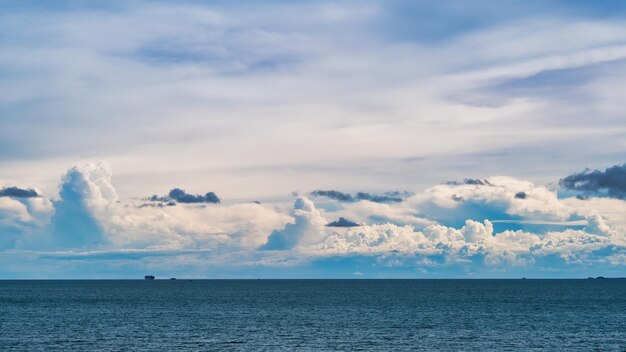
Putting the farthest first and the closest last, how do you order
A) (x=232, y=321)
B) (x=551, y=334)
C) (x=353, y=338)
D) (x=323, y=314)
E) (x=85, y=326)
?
(x=323, y=314)
(x=232, y=321)
(x=85, y=326)
(x=551, y=334)
(x=353, y=338)

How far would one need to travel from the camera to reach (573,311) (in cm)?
18500

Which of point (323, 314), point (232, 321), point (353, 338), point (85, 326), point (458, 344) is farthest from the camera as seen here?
point (323, 314)

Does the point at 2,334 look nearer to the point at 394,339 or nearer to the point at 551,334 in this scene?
the point at 394,339

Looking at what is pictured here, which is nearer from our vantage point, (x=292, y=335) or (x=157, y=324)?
(x=292, y=335)

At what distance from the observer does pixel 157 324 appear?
142500 mm

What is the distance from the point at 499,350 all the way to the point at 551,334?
2605 centimetres

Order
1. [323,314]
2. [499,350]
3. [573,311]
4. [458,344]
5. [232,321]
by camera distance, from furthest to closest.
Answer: [573,311]
[323,314]
[232,321]
[458,344]
[499,350]

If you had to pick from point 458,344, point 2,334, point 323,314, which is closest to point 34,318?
point 2,334

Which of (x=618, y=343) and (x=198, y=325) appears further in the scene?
(x=198, y=325)

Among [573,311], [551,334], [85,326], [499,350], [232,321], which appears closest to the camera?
[499,350]

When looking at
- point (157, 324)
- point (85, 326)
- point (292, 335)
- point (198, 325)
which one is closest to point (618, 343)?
point (292, 335)

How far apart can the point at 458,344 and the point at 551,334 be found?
77.8 feet

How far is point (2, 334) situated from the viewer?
4791 inches

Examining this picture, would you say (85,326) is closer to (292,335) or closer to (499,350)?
(292,335)
